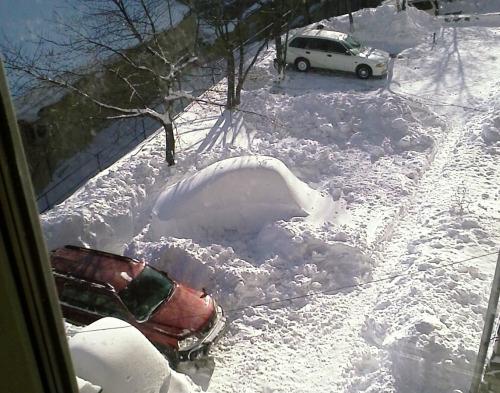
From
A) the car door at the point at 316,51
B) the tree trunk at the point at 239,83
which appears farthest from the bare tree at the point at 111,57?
the car door at the point at 316,51

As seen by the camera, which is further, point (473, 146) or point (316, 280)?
point (473, 146)

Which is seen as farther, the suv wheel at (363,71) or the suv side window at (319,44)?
the suv side window at (319,44)

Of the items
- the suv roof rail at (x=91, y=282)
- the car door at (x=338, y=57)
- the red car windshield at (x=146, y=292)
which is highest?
the car door at (x=338, y=57)

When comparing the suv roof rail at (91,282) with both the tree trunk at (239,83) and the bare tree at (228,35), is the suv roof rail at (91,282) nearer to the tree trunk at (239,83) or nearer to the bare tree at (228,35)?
the bare tree at (228,35)

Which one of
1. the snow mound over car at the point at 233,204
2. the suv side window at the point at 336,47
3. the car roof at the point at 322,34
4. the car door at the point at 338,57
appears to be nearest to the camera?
the snow mound over car at the point at 233,204

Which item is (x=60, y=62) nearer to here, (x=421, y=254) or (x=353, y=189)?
(x=353, y=189)

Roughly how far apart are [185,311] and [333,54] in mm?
11033

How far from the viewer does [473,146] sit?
13.0 metres

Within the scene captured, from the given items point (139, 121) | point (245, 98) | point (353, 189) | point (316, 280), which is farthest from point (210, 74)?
point (316, 280)

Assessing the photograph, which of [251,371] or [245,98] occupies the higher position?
[245,98]

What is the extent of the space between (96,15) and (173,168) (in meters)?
3.96

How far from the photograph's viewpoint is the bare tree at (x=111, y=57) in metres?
12.4

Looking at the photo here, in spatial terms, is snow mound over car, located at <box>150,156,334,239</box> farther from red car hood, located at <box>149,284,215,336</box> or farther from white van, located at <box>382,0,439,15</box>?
white van, located at <box>382,0,439,15</box>

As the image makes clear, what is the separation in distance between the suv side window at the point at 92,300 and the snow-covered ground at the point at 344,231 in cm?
163
